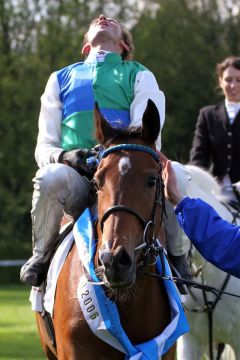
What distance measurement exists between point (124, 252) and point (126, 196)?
0.38 metres

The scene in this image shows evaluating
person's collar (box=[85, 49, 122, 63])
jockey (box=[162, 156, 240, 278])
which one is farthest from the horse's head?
person's collar (box=[85, 49, 122, 63])

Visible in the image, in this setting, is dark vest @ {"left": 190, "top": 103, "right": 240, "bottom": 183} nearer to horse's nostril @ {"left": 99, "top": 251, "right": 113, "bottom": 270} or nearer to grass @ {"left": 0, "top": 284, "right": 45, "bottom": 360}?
grass @ {"left": 0, "top": 284, "right": 45, "bottom": 360}

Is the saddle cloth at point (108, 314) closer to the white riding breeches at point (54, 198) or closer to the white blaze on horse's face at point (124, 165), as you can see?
the white riding breeches at point (54, 198)

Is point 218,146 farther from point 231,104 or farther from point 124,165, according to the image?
point 124,165

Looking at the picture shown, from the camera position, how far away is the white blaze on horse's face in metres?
5.20

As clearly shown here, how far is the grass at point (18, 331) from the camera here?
12.5m

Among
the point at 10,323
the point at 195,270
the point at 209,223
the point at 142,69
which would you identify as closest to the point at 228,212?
the point at 195,270

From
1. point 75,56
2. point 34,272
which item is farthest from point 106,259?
point 75,56

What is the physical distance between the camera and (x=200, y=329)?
8.26 meters

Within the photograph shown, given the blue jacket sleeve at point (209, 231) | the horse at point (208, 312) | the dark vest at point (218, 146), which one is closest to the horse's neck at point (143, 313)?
the blue jacket sleeve at point (209, 231)

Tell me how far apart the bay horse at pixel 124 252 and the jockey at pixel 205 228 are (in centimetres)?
14

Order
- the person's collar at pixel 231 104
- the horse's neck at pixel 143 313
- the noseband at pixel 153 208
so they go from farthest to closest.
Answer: the person's collar at pixel 231 104 → the horse's neck at pixel 143 313 → the noseband at pixel 153 208

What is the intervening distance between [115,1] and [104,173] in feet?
123

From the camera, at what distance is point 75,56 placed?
128 feet
